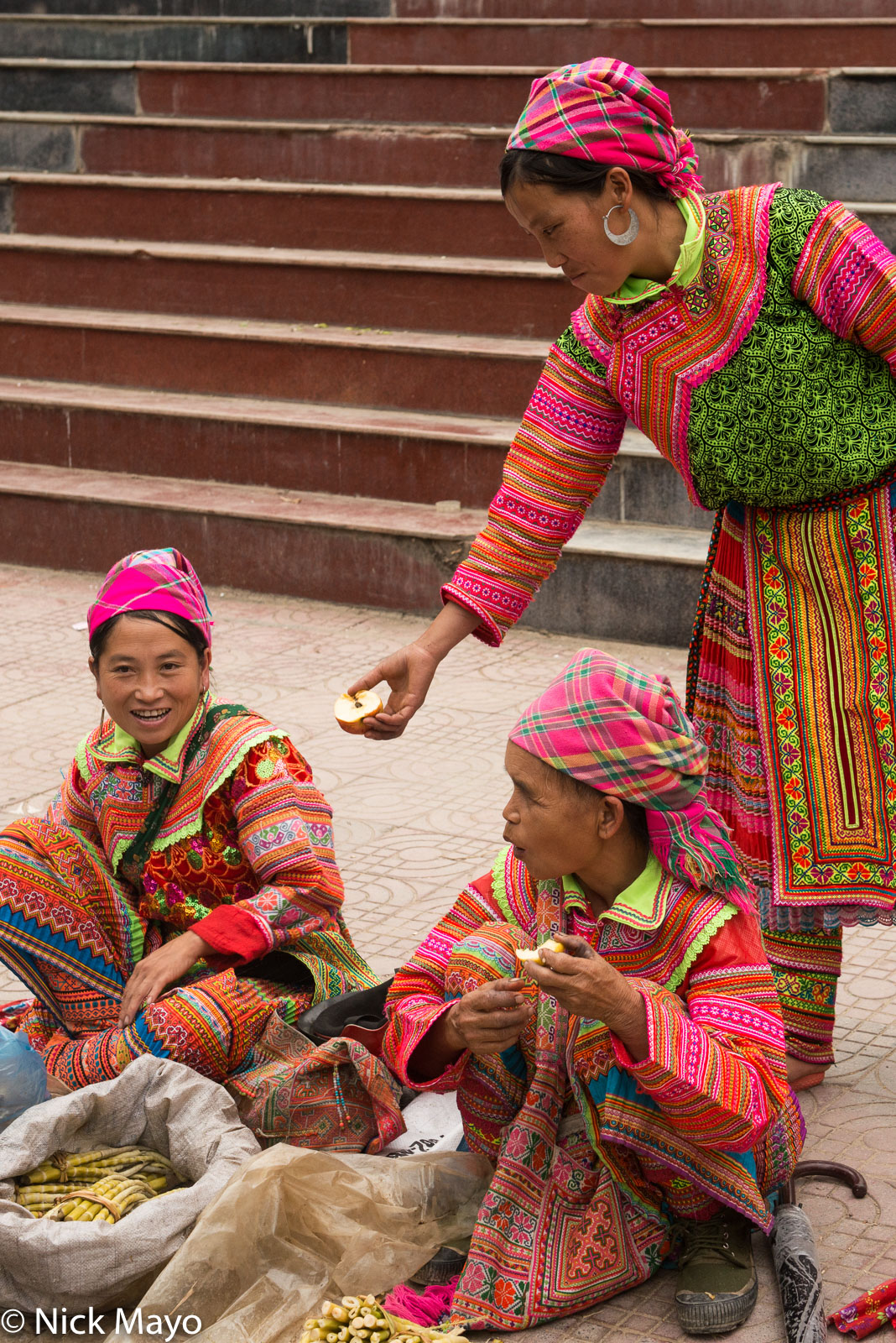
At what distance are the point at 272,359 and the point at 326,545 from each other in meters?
1.27

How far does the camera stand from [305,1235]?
2.64m

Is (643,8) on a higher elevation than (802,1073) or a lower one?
higher

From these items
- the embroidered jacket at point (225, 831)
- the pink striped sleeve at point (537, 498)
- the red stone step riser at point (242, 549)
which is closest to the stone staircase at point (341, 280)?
the red stone step riser at point (242, 549)

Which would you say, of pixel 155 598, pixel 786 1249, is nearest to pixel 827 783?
pixel 786 1249

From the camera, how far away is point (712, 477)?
2.93 m

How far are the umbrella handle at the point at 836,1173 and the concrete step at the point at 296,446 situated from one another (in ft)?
12.3

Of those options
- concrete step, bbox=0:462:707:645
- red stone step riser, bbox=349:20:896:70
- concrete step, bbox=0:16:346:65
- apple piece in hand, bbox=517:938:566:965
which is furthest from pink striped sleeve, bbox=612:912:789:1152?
concrete step, bbox=0:16:346:65

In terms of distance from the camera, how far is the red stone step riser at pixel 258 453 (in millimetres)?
6883

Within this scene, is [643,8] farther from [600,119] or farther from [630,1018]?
[630,1018]

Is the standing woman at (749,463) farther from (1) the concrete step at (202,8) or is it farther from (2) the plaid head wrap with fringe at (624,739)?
(1) the concrete step at (202,8)

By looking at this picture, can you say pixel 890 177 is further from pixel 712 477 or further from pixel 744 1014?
pixel 744 1014

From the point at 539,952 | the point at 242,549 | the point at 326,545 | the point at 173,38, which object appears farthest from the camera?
the point at 173,38

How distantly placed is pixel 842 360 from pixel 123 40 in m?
8.42

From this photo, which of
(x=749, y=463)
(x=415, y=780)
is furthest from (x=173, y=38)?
(x=749, y=463)
